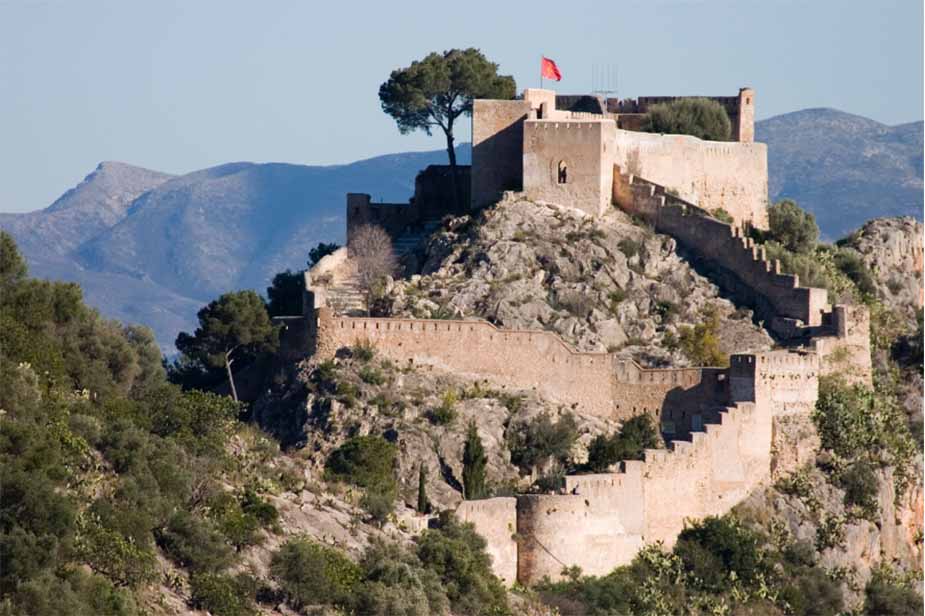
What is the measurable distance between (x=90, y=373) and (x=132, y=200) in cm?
12076

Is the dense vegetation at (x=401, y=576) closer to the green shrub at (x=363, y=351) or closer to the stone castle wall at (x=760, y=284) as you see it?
the green shrub at (x=363, y=351)

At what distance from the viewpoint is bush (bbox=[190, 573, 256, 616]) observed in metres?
48.0

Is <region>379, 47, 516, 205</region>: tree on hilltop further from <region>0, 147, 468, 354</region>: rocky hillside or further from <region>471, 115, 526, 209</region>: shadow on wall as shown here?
<region>0, 147, 468, 354</region>: rocky hillside

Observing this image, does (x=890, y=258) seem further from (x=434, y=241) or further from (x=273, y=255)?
(x=273, y=255)

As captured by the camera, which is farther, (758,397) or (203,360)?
(203,360)

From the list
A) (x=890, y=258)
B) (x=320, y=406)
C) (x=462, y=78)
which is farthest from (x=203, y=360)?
(x=890, y=258)

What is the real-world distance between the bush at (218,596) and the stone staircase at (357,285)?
1589cm

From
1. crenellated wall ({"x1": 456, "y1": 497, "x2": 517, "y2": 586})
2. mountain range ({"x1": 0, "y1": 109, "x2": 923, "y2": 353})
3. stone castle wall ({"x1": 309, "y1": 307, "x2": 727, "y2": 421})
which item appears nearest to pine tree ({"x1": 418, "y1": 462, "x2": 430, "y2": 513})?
crenellated wall ({"x1": 456, "y1": 497, "x2": 517, "y2": 586})

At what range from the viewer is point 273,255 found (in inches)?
6245

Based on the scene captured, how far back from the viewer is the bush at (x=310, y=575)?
1977 inches

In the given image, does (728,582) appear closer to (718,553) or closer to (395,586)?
(718,553)

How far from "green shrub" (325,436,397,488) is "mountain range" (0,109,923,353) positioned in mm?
77160

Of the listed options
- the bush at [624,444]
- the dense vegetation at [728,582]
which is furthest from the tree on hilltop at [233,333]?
the dense vegetation at [728,582]

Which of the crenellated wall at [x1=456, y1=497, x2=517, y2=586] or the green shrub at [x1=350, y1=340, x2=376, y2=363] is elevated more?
the green shrub at [x1=350, y1=340, x2=376, y2=363]
